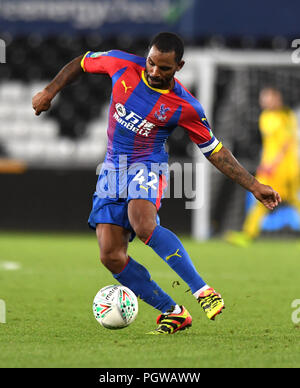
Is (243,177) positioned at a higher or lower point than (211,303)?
higher

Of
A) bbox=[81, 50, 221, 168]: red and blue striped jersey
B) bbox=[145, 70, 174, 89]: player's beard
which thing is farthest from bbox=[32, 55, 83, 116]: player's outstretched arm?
bbox=[145, 70, 174, 89]: player's beard

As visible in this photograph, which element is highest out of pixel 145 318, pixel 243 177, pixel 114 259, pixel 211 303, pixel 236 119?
pixel 243 177

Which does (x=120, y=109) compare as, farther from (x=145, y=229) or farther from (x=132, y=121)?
(x=145, y=229)

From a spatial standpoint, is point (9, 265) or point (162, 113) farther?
point (9, 265)

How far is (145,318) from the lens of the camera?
5254 mm

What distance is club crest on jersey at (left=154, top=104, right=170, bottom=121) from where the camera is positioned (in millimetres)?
4656

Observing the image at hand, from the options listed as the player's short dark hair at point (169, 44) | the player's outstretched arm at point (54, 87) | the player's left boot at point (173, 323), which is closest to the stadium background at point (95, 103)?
the player's outstretched arm at point (54, 87)

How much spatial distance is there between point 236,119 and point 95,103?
116 inches

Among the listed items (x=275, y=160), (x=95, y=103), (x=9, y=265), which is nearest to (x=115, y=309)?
(x=9, y=265)

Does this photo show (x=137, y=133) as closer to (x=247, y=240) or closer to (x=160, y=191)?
(x=160, y=191)

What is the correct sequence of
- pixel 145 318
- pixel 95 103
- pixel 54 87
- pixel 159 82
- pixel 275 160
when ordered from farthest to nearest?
pixel 95 103 → pixel 275 160 → pixel 145 318 → pixel 54 87 → pixel 159 82

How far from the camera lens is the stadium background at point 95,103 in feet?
42.9

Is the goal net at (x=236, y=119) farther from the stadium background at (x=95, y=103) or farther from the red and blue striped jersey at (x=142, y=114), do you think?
the red and blue striped jersey at (x=142, y=114)

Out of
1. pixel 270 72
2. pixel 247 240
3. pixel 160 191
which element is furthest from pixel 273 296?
pixel 270 72
